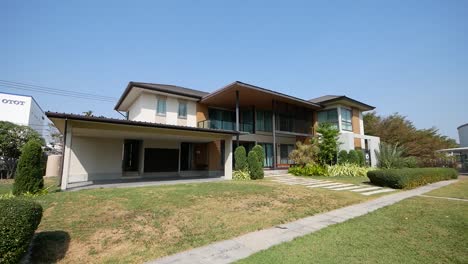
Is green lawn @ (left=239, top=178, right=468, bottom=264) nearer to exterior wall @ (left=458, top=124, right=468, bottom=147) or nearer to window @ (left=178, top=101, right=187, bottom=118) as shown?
window @ (left=178, top=101, right=187, bottom=118)

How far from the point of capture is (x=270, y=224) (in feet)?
20.6

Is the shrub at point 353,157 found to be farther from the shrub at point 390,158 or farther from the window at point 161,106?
the window at point 161,106

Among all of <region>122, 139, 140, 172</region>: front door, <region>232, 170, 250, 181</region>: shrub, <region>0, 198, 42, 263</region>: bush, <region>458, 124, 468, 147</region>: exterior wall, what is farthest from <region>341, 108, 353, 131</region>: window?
<region>0, 198, 42, 263</region>: bush

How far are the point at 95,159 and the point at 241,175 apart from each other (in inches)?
390

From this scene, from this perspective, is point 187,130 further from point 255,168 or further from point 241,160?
point 255,168

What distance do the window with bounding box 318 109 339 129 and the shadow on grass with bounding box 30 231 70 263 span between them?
24.6 meters

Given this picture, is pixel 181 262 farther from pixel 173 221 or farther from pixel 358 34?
pixel 358 34

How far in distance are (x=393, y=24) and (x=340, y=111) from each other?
15.3m

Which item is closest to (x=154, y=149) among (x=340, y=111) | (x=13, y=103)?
(x=340, y=111)

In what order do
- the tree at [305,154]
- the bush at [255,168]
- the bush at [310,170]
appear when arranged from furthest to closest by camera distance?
the tree at [305,154], the bush at [310,170], the bush at [255,168]

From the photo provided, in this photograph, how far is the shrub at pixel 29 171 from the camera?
29.1 ft

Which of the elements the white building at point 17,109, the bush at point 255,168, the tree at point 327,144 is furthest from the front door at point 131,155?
the white building at point 17,109

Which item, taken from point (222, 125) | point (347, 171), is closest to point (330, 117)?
point (347, 171)

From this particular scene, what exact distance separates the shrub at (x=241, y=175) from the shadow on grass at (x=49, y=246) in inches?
456
